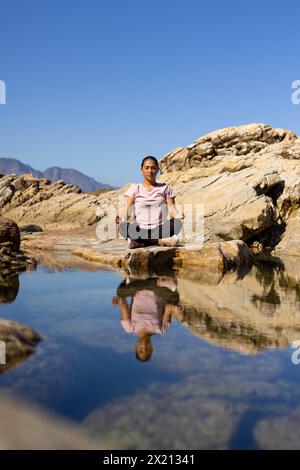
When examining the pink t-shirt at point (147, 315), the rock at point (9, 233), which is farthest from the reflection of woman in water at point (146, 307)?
the rock at point (9, 233)

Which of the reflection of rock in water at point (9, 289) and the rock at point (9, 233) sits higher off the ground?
the rock at point (9, 233)

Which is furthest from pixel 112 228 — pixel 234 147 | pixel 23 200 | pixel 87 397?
pixel 87 397

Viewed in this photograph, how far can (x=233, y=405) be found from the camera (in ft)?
7.89

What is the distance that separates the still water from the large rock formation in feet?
21.1

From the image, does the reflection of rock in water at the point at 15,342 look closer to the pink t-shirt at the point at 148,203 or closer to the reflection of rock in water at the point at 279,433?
the reflection of rock in water at the point at 279,433

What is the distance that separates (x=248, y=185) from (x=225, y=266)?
205 inches

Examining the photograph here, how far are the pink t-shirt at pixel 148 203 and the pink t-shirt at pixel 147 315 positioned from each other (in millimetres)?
3469

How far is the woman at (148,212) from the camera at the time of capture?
8.79 metres

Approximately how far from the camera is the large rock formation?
1213cm

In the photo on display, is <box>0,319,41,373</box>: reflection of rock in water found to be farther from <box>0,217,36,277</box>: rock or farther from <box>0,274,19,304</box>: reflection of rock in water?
<box>0,217,36,277</box>: rock

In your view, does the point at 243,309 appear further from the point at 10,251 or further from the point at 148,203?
the point at 10,251

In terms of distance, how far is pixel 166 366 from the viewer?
9.80 feet

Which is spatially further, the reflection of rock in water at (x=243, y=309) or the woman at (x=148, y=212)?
the woman at (x=148, y=212)
